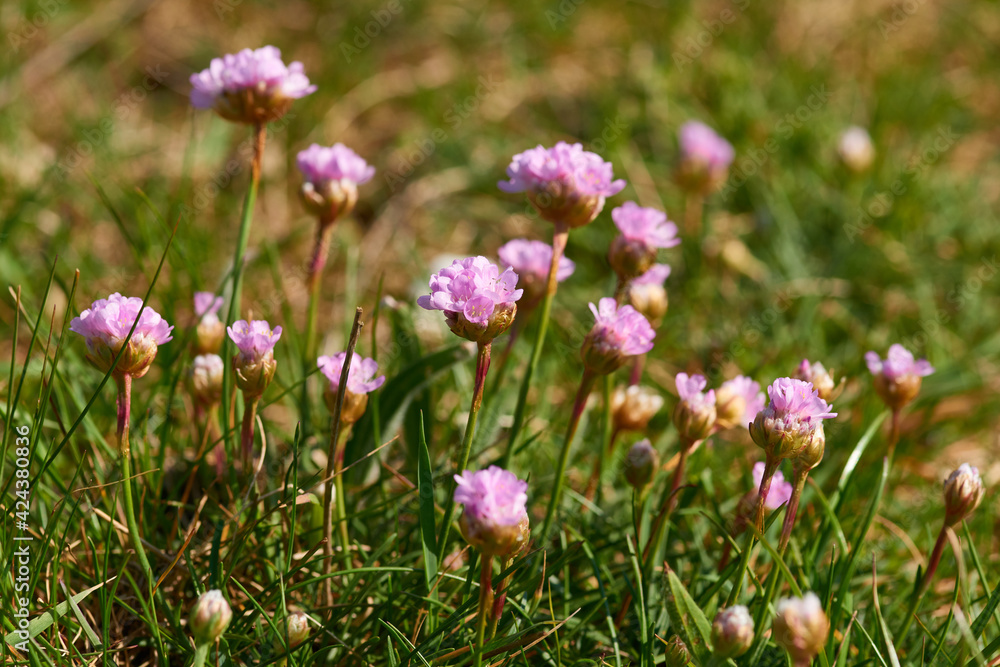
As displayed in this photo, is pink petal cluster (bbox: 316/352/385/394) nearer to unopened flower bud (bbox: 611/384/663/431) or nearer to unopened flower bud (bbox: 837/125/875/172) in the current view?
unopened flower bud (bbox: 611/384/663/431)

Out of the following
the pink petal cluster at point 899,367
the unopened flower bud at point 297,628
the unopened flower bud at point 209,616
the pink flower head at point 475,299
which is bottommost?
the unopened flower bud at point 297,628

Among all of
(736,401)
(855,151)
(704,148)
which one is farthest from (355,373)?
(855,151)

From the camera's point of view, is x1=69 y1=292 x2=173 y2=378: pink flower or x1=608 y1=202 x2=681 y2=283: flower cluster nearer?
x1=69 y1=292 x2=173 y2=378: pink flower

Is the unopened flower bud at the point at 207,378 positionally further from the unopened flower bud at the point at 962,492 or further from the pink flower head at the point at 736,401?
the unopened flower bud at the point at 962,492

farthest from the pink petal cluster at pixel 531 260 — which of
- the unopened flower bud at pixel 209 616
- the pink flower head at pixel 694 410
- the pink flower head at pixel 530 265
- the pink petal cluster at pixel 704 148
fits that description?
the pink petal cluster at pixel 704 148

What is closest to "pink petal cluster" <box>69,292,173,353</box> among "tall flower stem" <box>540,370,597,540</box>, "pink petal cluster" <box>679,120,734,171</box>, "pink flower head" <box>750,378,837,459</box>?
"tall flower stem" <box>540,370,597,540</box>

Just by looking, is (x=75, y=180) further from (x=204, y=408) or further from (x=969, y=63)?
(x=969, y=63)
